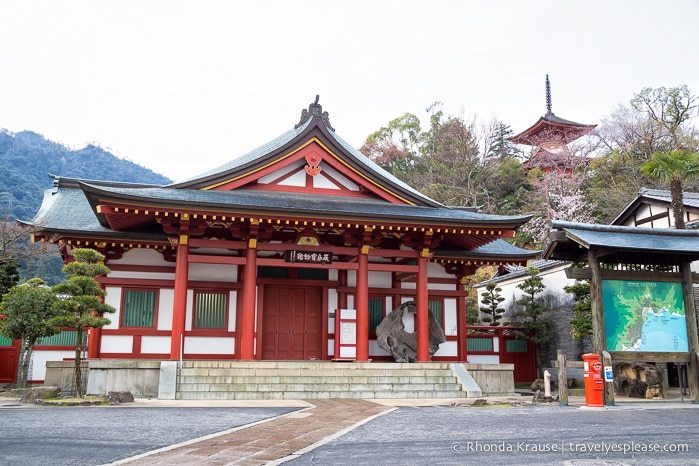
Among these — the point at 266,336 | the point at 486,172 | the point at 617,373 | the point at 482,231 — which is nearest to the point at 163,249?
the point at 266,336

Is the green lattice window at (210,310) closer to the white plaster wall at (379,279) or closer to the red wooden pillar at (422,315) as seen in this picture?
the white plaster wall at (379,279)

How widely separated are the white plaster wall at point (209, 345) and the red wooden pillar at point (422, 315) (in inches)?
219

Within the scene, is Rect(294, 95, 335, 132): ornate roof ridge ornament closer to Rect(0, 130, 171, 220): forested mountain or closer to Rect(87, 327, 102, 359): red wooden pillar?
Rect(87, 327, 102, 359): red wooden pillar

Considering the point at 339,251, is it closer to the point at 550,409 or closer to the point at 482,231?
the point at 482,231

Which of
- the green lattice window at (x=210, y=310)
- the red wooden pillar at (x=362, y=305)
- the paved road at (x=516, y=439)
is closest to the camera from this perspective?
the paved road at (x=516, y=439)

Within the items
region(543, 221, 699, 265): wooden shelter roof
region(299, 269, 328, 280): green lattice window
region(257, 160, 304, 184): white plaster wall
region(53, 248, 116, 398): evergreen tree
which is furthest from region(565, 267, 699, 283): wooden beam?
region(53, 248, 116, 398): evergreen tree

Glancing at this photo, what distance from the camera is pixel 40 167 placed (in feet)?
314

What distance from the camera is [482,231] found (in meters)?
17.0

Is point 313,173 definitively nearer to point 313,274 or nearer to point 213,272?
point 313,274

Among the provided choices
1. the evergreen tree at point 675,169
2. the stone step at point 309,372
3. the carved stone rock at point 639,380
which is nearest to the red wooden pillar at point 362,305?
the stone step at point 309,372

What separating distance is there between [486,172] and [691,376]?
3309cm

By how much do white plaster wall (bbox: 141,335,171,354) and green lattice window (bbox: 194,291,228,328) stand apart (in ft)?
3.34

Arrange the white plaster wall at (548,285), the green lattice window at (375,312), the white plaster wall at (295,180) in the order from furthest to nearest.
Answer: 1. the white plaster wall at (548,285)
2. the green lattice window at (375,312)
3. the white plaster wall at (295,180)

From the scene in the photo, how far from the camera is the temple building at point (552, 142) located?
44.8 metres
